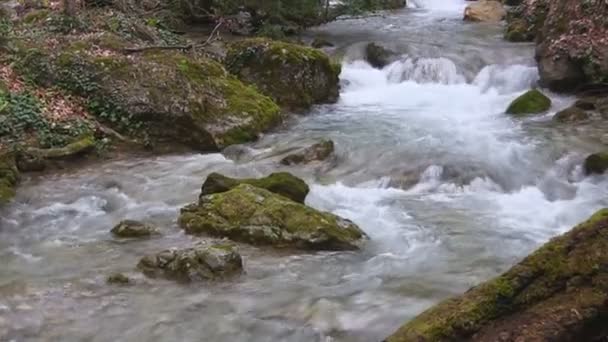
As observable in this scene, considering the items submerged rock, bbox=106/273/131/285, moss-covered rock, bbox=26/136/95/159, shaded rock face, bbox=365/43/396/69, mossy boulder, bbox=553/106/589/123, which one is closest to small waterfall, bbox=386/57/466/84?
shaded rock face, bbox=365/43/396/69

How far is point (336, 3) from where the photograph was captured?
71.1 feet

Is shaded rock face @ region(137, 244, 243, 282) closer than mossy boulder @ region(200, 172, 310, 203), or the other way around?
shaded rock face @ region(137, 244, 243, 282)

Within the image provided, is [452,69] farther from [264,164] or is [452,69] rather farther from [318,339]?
[318,339]

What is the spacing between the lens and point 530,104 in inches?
542

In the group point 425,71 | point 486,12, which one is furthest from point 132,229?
point 486,12

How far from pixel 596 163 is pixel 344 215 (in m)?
3.95

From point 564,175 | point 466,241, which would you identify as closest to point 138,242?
point 466,241

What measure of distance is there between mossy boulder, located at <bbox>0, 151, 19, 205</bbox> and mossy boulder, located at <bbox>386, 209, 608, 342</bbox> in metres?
7.02

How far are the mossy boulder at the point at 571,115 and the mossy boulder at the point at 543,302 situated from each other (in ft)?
30.6

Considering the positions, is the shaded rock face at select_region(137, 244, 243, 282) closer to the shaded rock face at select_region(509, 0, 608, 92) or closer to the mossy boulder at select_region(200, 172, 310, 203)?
the mossy boulder at select_region(200, 172, 310, 203)

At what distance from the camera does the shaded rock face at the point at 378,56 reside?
18.0 metres

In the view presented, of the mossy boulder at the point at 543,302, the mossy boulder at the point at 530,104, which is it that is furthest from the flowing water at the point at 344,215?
the mossy boulder at the point at 543,302

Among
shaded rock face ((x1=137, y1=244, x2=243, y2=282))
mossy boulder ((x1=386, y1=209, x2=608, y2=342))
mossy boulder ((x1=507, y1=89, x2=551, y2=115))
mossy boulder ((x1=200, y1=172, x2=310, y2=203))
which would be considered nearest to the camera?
mossy boulder ((x1=386, y1=209, x2=608, y2=342))

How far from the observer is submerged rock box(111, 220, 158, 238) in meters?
7.98
